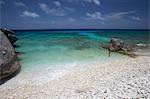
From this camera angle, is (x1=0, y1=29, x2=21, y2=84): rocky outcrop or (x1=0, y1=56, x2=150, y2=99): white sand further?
(x1=0, y1=29, x2=21, y2=84): rocky outcrop

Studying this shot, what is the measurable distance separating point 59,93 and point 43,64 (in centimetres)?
681

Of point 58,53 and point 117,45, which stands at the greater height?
point 117,45

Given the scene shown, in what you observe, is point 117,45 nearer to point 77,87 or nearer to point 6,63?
point 77,87

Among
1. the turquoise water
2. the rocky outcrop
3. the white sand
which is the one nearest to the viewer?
the white sand

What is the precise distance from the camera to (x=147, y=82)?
24.9ft

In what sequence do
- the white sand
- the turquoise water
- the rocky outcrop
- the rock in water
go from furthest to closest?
1. the rock in water
2. the turquoise water
3. the rocky outcrop
4. the white sand

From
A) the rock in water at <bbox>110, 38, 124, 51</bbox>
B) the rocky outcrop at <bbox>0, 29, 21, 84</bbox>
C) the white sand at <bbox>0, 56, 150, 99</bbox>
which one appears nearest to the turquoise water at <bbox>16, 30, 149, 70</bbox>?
the rock in water at <bbox>110, 38, 124, 51</bbox>

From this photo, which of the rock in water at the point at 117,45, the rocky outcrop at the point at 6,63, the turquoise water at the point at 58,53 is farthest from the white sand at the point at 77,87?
the rock in water at the point at 117,45

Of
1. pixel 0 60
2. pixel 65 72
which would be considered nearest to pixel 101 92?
pixel 65 72

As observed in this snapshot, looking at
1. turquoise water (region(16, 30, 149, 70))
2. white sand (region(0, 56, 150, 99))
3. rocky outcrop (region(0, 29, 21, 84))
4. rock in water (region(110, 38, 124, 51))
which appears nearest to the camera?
white sand (region(0, 56, 150, 99))

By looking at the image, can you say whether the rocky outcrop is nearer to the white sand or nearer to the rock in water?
the white sand

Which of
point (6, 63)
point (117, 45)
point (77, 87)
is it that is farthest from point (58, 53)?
point (77, 87)

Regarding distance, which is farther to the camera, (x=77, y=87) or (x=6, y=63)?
(x=6, y=63)

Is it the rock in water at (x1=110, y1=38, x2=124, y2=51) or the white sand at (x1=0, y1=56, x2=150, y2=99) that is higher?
the rock in water at (x1=110, y1=38, x2=124, y2=51)
